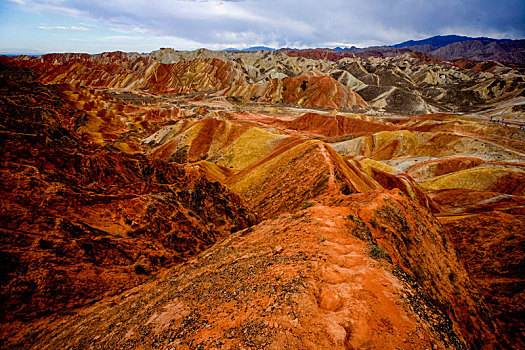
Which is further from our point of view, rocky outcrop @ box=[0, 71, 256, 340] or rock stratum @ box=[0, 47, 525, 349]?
rocky outcrop @ box=[0, 71, 256, 340]

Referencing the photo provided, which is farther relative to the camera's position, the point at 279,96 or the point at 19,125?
the point at 279,96

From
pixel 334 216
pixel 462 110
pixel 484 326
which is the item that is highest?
pixel 462 110

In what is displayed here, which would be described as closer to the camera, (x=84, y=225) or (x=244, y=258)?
(x=244, y=258)

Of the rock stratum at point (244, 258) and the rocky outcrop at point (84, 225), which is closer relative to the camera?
the rock stratum at point (244, 258)

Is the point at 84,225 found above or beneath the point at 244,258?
above

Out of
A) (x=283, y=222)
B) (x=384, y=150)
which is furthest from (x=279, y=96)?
(x=283, y=222)

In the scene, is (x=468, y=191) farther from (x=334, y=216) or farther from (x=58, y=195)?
(x=58, y=195)

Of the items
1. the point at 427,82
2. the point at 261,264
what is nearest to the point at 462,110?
the point at 427,82

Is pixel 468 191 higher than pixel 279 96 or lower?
lower

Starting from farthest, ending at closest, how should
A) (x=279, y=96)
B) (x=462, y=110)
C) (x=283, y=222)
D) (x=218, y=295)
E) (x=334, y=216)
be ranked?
1. (x=279, y=96)
2. (x=462, y=110)
3. (x=283, y=222)
4. (x=334, y=216)
5. (x=218, y=295)

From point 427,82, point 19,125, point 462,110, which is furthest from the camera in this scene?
point 427,82
